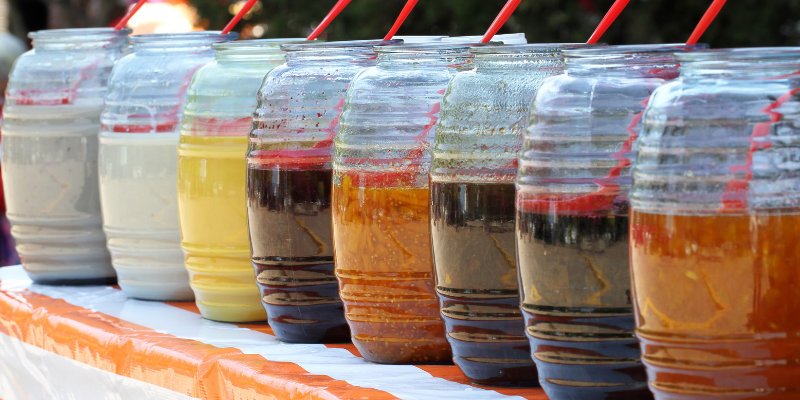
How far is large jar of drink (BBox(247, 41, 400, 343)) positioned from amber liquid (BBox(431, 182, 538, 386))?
0.23 m

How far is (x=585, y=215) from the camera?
33.2 inches

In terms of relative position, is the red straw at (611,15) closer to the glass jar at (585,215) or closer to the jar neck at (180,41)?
the glass jar at (585,215)

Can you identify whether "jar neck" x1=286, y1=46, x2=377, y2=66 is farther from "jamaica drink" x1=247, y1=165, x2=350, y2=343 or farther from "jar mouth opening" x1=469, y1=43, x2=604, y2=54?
"jar mouth opening" x1=469, y1=43, x2=604, y2=54

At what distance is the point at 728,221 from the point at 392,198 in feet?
1.26

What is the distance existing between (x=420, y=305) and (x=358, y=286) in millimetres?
68

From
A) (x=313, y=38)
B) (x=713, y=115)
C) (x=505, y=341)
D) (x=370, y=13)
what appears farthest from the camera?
(x=370, y=13)

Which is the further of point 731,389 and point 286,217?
point 286,217

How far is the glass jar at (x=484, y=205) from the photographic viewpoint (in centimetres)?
95

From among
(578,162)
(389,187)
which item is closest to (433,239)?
(389,187)

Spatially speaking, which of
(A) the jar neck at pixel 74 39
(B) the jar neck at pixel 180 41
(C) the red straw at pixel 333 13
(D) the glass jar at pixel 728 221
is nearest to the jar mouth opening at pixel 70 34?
(A) the jar neck at pixel 74 39

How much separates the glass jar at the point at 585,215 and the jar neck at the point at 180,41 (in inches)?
29.6

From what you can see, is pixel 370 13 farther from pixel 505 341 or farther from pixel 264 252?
pixel 505 341

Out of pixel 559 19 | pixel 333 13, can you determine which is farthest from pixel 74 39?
pixel 559 19

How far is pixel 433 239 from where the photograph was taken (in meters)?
0.99
